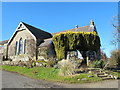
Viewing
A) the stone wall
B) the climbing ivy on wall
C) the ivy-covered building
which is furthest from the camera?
the stone wall

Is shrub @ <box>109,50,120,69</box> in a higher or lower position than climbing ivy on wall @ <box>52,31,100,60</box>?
lower

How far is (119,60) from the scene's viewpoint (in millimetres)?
18531

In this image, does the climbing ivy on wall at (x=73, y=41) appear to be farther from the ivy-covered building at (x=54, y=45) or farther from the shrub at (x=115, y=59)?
the shrub at (x=115, y=59)

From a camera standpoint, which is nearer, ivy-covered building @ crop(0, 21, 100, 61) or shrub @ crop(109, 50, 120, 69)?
shrub @ crop(109, 50, 120, 69)

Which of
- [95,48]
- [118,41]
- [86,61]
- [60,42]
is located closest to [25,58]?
[60,42]

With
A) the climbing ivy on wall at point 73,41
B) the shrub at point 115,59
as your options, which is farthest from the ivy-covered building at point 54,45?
the shrub at point 115,59

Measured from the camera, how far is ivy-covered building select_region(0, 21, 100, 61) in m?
17.6

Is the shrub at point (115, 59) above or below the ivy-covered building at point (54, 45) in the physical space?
below

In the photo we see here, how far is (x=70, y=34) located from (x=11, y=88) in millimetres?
11931

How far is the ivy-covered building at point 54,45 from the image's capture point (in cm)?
1758

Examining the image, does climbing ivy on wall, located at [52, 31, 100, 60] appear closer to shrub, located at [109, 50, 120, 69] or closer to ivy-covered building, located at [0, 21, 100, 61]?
ivy-covered building, located at [0, 21, 100, 61]

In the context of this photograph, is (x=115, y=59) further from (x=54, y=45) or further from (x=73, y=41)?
(x=54, y=45)

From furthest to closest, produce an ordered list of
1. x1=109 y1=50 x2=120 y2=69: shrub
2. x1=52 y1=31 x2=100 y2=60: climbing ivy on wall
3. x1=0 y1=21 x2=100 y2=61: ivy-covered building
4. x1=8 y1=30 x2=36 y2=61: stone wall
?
1. x1=8 y1=30 x2=36 y2=61: stone wall
2. x1=0 y1=21 x2=100 y2=61: ivy-covered building
3. x1=52 y1=31 x2=100 y2=60: climbing ivy on wall
4. x1=109 y1=50 x2=120 y2=69: shrub

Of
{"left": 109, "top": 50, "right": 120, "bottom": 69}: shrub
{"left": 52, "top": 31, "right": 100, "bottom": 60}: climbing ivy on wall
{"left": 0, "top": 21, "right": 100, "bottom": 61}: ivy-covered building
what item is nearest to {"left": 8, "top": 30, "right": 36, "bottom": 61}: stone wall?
{"left": 0, "top": 21, "right": 100, "bottom": 61}: ivy-covered building
